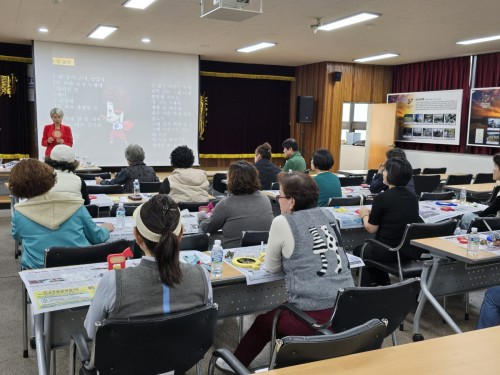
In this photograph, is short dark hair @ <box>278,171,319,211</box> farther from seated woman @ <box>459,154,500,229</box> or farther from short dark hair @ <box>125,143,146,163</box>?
short dark hair @ <box>125,143,146,163</box>

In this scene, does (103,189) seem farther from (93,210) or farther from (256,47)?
(256,47)

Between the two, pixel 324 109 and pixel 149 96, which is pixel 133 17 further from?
pixel 324 109

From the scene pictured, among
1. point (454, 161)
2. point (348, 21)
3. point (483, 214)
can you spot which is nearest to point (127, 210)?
point (483, 214)

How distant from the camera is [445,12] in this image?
6.25 meters

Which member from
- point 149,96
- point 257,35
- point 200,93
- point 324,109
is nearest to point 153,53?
point 149,96

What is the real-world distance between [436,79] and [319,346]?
413 inches

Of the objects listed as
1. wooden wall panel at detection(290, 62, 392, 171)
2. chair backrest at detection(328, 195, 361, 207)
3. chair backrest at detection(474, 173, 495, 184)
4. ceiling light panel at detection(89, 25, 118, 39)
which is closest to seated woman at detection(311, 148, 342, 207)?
chair backrest at detection(328, 195, 361, 207)

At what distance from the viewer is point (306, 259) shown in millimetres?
2301

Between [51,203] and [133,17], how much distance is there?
16.0ft

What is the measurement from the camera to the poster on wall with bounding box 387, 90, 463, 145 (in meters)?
10.3

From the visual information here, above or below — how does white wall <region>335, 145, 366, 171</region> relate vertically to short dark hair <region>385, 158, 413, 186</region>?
below

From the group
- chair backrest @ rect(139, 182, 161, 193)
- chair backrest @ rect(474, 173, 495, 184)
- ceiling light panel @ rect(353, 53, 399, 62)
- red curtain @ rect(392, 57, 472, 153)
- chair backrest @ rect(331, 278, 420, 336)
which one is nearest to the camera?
chair backrest @ rect(331, 278, 420, 336)

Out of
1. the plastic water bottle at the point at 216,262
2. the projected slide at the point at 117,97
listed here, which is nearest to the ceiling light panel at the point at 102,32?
the projected slide at the point at 117,97

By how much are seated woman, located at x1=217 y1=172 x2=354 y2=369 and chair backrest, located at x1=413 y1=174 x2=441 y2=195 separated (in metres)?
4.91
